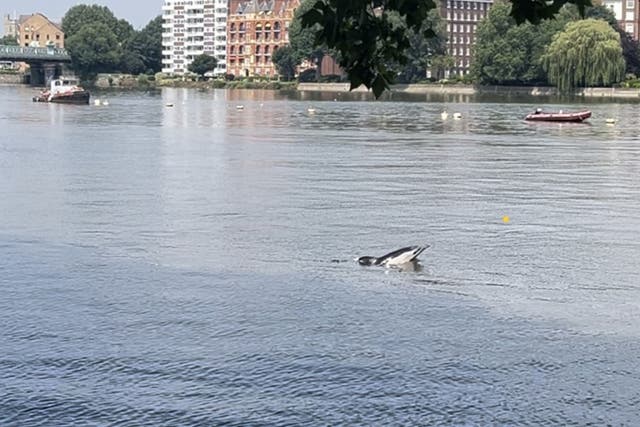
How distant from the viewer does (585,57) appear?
449 ft

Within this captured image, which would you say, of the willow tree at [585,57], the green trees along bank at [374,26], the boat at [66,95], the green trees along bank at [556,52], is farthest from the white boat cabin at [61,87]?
the green trees along bank at [374,26]

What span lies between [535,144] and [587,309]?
4058 cm

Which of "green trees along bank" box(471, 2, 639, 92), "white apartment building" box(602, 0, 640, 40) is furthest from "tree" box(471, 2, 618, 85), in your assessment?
"white apartment building" box(602, 0, 640, 40)

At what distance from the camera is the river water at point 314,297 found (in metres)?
15.2

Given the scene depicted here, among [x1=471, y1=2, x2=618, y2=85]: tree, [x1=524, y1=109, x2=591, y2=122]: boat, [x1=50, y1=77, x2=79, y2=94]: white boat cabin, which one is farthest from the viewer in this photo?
[x1=471, y1=2, x2=618, y2=85]: tree

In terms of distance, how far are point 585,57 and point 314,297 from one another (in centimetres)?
12057

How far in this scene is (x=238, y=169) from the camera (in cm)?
4297

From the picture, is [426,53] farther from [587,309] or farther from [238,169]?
[587,309]

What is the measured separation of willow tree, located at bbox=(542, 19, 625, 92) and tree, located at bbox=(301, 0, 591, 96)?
415 ft

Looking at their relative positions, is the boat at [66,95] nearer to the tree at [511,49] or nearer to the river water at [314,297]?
the tree at [511,49]

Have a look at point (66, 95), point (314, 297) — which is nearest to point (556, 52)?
point (66, 95)

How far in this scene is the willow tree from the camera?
135m

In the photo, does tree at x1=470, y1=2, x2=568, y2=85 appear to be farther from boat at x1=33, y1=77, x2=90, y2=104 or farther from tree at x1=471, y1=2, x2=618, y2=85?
boat at x1=33, y1=77, x2=90, y2=104

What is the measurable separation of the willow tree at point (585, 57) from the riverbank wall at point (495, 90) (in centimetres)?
194
